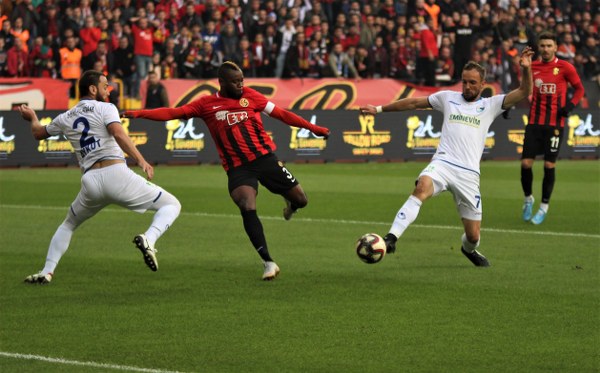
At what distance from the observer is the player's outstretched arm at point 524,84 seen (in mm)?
11273

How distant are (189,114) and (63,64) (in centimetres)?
1808

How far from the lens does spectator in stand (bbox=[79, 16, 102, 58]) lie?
29578mm

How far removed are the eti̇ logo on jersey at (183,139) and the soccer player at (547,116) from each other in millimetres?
12000

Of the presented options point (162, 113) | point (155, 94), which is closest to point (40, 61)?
point (155, 94)

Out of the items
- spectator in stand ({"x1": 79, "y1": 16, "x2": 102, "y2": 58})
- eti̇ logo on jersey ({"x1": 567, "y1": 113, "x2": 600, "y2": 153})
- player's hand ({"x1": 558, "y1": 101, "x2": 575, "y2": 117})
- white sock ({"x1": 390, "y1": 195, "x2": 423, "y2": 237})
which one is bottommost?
eti̇ logo on jersey ({"x1": 567, "y1": 113, "x2": 600, "y2": 153})

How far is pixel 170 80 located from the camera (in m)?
30.1

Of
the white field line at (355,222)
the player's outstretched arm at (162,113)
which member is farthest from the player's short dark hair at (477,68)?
the white field line at (355,222)

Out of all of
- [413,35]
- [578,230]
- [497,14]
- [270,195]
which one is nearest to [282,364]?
[578,230]

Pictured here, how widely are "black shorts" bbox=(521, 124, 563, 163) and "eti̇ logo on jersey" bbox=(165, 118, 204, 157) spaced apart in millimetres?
11985

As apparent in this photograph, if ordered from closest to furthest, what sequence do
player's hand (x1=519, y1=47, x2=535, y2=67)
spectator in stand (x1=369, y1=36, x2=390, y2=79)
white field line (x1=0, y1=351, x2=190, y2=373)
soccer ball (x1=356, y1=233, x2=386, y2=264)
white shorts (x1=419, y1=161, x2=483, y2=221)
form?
white field line (x1=0, y1=351, x2=190, y2=373), soccer ball (x1=356, y1=233, x2=386, y2=264), player's hand (x1=519, y1=47, x2=535, y2=67), white shorts (x1=419, y1=161, x2=483, y2=221), spectator in stand (x1=369, y1=36, x2=390, y2=79)

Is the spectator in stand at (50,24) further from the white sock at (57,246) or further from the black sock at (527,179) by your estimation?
the white sock at (57,246)

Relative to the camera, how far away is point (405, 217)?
11.3 metres

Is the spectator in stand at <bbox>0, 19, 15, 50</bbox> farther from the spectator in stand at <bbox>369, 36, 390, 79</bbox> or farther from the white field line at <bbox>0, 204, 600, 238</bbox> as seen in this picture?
the white field line at <bbox>0, 204, 600, 238</bbox>

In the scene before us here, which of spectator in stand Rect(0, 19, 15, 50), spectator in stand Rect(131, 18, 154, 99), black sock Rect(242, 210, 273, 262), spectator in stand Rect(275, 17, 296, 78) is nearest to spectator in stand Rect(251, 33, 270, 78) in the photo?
spectator in stand Rect(275, 17, 296, 78)
